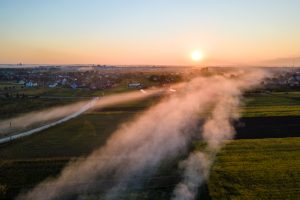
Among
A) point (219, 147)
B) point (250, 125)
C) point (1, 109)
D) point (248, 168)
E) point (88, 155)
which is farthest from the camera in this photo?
point (1, 109)

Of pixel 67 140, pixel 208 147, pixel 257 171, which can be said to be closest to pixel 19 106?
Answer: pixel 67 140

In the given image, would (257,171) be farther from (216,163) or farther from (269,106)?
(269,106)

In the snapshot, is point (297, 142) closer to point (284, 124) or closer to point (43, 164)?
point (284, 124)

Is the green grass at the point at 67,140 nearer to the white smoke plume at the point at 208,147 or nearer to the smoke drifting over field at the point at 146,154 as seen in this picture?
the smoke drifting over field at the point at 146,154

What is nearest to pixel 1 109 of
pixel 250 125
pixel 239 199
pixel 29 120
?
pixel 29 120

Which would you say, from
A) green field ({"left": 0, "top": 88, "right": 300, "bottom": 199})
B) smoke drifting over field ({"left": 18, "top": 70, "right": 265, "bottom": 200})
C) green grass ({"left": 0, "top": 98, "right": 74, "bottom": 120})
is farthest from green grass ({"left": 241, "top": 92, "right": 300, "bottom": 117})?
green grass ({"left": 0, "top": 98, "right": 74, "bottom": 120})

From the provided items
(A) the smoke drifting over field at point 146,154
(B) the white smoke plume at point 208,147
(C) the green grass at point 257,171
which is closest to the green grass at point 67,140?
(A) the smoke drifting over field at point 146,154
